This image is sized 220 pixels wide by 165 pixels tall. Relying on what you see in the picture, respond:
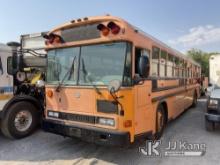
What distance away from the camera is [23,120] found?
588 cm

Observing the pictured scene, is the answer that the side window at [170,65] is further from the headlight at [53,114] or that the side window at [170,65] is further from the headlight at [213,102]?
the headlight at [53,114]

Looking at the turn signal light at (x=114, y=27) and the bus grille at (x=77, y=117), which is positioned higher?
the turn signal light at (x=114, y=27)

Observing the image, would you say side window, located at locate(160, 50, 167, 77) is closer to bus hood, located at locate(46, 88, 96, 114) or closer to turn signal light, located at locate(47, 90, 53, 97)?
bus hood, located at locate(46, 88, 96, 114)

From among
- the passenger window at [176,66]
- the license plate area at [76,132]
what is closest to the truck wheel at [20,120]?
the license plate area at [76,132]

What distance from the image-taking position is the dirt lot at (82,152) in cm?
439

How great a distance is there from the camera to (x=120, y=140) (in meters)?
3.67

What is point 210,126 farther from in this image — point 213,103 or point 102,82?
point 102,82

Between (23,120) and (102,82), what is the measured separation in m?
3.15

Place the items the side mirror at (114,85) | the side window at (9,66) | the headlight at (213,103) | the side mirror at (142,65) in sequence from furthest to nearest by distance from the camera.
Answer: the headlight at (213,103), the side window at (9,66), the side mirror at (142,65), the side mirror at (114,85)

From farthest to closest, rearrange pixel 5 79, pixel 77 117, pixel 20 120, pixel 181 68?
pixel 181 68 → pixel 20 120 → pixel 5 79 → pixel 77 117

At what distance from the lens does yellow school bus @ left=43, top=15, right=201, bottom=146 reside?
377 cm

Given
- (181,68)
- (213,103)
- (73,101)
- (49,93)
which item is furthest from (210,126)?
(49,93)

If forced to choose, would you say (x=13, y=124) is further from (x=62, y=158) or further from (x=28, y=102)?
(x=62, y=158)

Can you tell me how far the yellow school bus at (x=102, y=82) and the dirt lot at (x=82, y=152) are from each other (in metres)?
0.59
